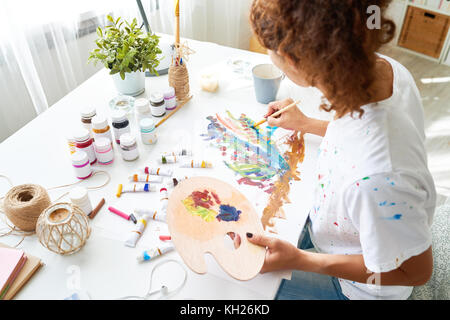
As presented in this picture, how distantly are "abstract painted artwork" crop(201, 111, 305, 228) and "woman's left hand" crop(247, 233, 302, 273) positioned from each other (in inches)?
3.4

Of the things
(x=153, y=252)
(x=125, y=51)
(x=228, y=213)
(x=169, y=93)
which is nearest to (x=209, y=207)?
(x=228, y=213)

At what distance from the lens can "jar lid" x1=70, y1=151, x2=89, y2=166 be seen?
35.4 inches

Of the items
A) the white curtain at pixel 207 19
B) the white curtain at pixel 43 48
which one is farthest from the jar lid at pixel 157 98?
the white curtain at pixel 207 19

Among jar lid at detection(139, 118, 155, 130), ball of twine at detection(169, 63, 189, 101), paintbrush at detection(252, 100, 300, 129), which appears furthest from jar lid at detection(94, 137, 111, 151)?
paintbrush at detection(252, 100, 300, 129)

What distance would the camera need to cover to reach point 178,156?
1.01 meters

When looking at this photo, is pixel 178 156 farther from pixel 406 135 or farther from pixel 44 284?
pixel 406 135

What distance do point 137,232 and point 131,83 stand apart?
1.89ft

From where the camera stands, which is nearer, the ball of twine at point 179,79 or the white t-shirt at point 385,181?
the white t-shirt at point 385,181

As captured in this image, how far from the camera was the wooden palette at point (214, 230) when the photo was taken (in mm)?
714

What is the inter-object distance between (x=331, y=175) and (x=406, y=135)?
0.17 meters

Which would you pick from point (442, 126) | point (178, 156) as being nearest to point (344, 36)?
point (178, 156)

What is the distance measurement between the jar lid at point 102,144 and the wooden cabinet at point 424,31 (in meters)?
2.76

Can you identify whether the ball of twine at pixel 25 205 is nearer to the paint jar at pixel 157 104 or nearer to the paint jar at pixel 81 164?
the paint jar at pixel 81 164

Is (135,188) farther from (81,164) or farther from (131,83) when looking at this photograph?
(131,83)
